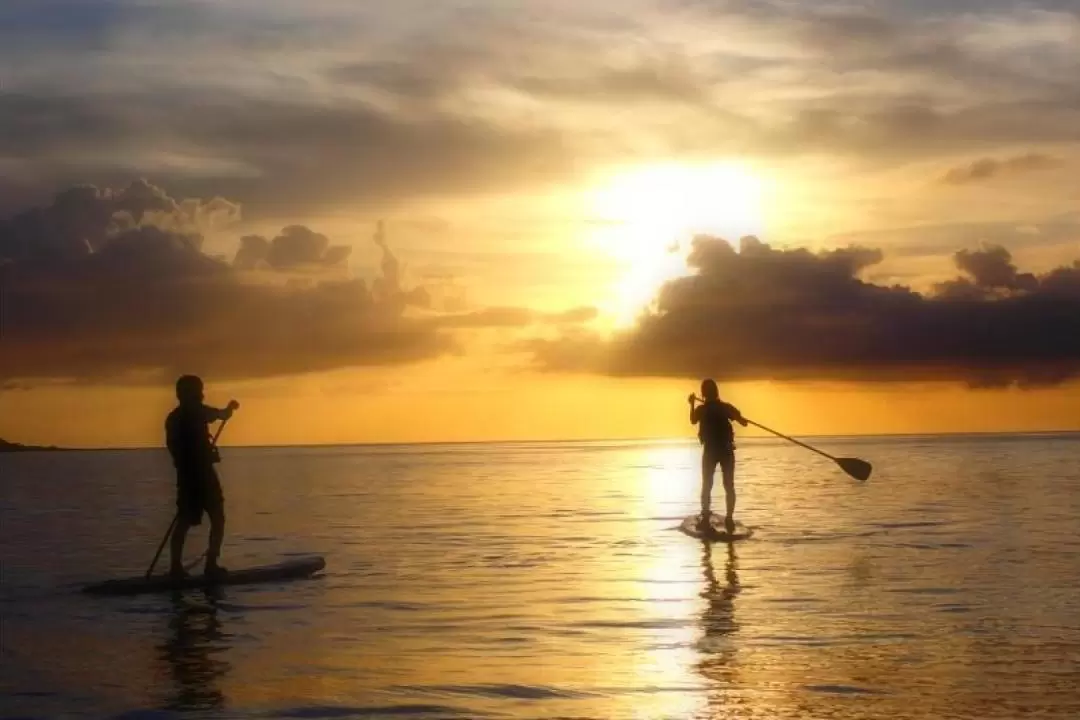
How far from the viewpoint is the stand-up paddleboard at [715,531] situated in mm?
23547

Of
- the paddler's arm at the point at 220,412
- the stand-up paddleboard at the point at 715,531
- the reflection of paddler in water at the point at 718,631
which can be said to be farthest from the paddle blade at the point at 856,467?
the paddler's arm at the point at 220,412

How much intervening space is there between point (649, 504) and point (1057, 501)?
10457 millimetres

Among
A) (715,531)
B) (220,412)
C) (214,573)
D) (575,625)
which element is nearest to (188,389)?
(220,412)

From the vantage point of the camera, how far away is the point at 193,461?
17.9 meters

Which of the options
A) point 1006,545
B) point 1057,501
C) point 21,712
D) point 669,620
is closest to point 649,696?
point 669,620

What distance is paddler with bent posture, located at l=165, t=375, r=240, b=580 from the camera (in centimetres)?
1788

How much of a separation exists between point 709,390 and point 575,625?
11.5 meters

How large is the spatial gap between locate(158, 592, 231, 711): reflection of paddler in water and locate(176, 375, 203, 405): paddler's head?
8.77 feet

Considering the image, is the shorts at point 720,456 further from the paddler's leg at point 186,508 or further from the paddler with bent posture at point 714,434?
the paddler's leg at point 186,508

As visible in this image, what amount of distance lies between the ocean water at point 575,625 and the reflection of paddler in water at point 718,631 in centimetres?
5

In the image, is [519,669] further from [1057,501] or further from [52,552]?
[1057,501]

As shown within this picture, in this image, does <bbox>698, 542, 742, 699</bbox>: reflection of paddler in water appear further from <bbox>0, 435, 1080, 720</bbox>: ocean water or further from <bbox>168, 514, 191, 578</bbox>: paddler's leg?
<bbox>168, 514, 191, 578</bbox>: paddler's leg

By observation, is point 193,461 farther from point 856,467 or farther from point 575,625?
point 856,467

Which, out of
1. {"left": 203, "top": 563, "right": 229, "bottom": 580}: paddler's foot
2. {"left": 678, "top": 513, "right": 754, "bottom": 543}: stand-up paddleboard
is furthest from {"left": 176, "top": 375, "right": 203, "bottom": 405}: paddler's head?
{"left": 678, "top": 513, "right": 754, "bottom": 543}: stand-up paddleboard
